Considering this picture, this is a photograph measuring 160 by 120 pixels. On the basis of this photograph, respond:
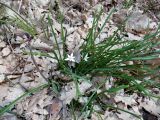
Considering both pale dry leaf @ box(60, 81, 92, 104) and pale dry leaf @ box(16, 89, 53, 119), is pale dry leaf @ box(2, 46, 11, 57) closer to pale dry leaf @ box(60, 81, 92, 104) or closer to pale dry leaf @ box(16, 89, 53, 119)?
pale dry leaf @ box(16, 89, 53, 119)

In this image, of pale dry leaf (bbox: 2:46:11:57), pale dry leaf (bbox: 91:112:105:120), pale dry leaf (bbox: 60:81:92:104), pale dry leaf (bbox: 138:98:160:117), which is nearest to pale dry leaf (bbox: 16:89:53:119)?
pale dry leaf (bbox: 60:81:92:104)

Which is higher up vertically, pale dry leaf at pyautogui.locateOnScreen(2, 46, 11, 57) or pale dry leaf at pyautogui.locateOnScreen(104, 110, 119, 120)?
pale dry leaf at pyautogui.locateOnScreen(2, 46, 11, 57)

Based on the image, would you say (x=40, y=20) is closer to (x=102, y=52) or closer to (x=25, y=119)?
(x=102, y=52)

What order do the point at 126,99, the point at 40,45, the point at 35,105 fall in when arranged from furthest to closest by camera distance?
the point at 40,45, the point at 126,99, the point at 35,105

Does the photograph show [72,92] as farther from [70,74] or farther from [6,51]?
[6,51]

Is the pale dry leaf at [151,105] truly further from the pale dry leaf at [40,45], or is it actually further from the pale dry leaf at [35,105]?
the pale dry leaf at [40,45]

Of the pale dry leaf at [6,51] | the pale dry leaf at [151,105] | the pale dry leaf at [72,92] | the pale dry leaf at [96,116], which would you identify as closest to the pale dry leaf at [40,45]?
the pale dry leaf at [6,51]

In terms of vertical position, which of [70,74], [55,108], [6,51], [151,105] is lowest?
[151,105]

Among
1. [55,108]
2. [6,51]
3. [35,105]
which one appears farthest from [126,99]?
[6,51]
